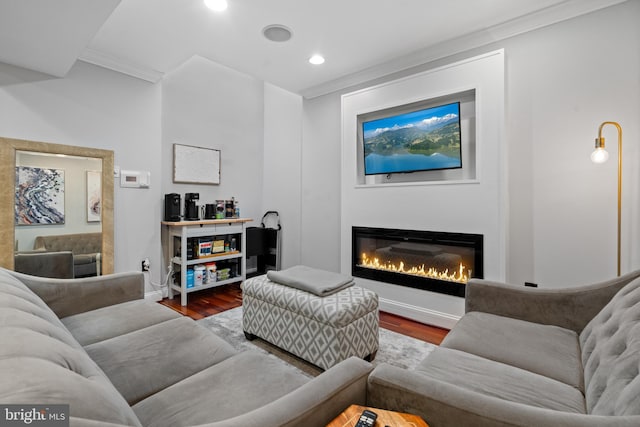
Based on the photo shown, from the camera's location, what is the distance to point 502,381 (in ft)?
3.82

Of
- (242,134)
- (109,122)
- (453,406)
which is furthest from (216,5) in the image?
(453,406)

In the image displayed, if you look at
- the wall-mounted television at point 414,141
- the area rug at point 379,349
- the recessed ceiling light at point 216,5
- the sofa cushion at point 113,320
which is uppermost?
the recessed ceiling light at point 216,5

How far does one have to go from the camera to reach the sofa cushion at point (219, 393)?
97cm

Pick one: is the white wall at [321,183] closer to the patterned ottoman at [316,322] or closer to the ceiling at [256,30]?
the ceiling at [256,30]

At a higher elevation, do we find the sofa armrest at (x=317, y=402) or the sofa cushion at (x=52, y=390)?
the sofa cushion at (x=52, y=390)

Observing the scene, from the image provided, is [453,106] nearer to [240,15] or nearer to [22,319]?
[240,15]

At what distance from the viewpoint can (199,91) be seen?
3988 millimetres

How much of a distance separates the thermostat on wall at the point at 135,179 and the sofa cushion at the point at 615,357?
3.82 m

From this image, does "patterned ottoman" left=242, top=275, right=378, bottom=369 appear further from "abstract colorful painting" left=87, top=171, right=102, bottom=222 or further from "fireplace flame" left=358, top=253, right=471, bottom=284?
"abstract colorful painting" left=87, top=171, right=102, bottom=222

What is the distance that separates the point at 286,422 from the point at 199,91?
4187 mm

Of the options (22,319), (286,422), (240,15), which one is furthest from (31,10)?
(286,422)

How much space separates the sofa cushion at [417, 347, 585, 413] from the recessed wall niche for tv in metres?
1.93

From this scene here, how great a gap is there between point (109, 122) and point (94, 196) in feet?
2.55

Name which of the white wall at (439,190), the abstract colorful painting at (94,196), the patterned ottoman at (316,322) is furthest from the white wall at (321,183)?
the abstract colorful painting at (94,196)
